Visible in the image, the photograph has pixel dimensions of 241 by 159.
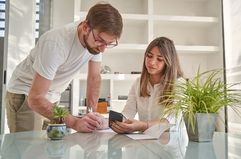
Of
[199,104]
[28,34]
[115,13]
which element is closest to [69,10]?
[28,34]

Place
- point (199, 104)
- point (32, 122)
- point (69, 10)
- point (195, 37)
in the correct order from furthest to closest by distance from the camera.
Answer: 1. point (195, 37)
2. point (69, 10)
3. point (32, 122)
4. point (199, 104)

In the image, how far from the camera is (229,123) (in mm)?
2986

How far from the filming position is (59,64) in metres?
1.35

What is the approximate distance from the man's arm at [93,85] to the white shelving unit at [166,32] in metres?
1.23

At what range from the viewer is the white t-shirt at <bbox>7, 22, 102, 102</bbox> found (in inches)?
50.2

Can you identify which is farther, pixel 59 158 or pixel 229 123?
pixel 229 123

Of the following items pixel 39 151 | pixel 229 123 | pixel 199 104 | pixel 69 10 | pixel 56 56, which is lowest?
pixel 229 123

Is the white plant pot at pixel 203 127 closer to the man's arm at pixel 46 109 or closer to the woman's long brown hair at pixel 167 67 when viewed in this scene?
the man's arm at pixel 46 109

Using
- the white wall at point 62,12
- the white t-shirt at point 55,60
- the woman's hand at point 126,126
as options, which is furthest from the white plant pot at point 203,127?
the white wall at point 62,12

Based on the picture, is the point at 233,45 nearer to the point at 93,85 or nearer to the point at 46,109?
the point at 93,85

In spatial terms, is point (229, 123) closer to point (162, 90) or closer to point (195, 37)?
point (195, 37)

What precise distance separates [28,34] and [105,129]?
1589 millimetres

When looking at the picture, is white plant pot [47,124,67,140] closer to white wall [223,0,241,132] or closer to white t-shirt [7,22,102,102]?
white t-shirt [7,22,102,102]

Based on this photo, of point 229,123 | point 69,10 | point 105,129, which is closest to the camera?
point 105,129
